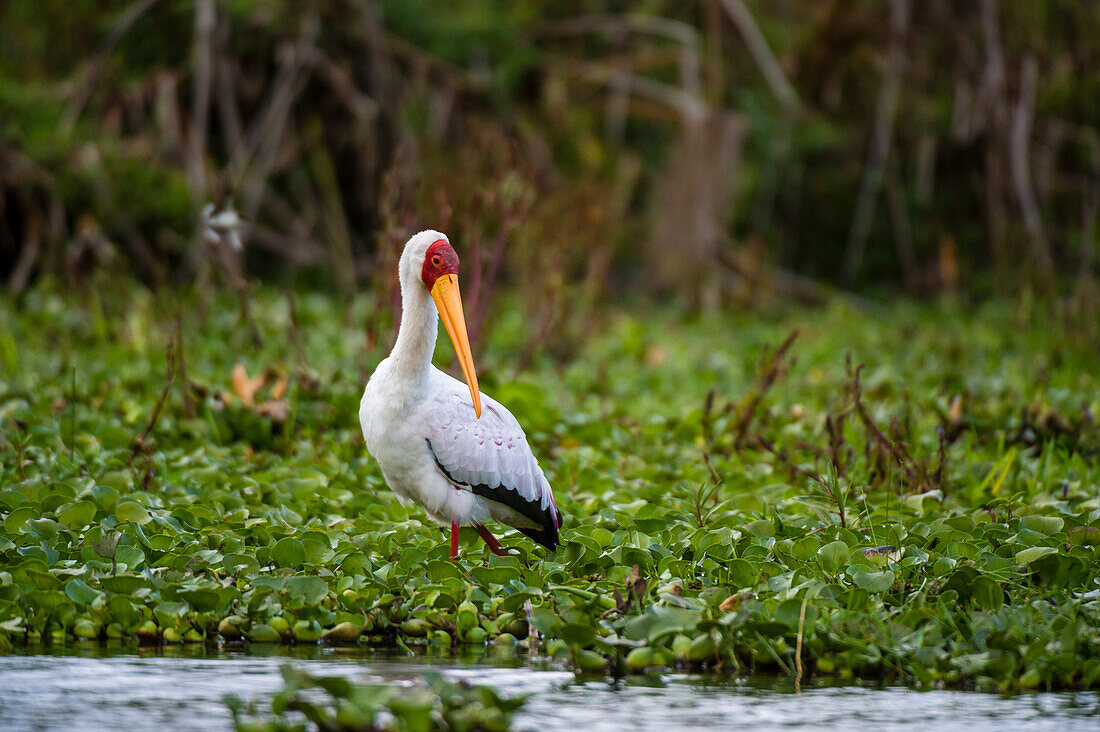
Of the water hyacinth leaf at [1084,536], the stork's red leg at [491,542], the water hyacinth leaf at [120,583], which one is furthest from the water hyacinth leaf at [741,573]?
the water hyacinth leaf at [120,583]

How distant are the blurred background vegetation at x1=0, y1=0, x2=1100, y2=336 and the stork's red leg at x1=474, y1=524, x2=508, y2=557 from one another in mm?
5432

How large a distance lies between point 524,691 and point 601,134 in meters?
11.4

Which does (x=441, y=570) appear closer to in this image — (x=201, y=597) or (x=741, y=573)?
(x=201, y=597)

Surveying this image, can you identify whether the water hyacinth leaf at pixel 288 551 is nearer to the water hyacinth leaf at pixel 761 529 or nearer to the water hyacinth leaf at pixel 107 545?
the water hyacinth leaf at pixel 107 545

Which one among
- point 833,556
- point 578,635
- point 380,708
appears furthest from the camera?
point 833,556

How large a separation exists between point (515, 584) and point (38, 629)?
1.39 meters

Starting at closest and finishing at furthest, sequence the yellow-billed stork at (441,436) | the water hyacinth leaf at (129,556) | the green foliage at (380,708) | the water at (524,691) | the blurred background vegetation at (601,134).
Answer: the green foliage at (380,708)
the water at (524,691)
the water hyacinth leaf at (129,556)
the yellow-billed stork at (441,436)
the blurred background vegetation at (601,134)

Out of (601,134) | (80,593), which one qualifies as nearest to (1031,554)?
(80,593)

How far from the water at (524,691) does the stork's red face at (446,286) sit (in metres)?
1.31

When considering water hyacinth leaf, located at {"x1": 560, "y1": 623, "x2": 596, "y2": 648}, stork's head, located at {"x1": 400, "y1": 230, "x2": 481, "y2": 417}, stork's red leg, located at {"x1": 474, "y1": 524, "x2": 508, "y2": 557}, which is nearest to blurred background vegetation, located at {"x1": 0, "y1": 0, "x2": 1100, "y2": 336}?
stork's head, located at {"x1": 400, "y1": 230, "x2": 481, "y2": 417}

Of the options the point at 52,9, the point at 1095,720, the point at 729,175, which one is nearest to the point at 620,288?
the point at 729,175

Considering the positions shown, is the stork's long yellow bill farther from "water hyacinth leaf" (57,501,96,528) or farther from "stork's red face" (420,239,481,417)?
"water hyacinth leaf" (57,501,96,528)

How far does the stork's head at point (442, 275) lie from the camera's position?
4.45 m

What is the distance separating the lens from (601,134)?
14008 mm
